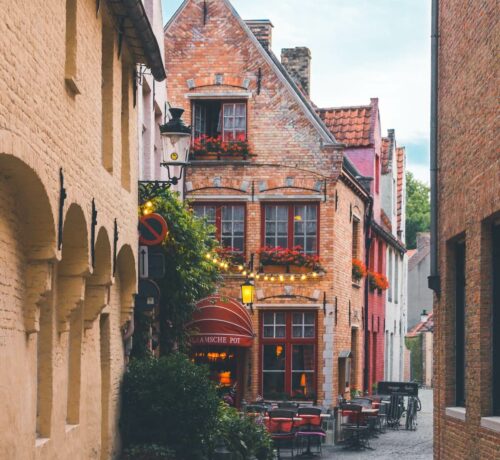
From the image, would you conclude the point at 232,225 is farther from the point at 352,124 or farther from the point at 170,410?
the point at 170,410

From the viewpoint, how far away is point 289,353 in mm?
27391

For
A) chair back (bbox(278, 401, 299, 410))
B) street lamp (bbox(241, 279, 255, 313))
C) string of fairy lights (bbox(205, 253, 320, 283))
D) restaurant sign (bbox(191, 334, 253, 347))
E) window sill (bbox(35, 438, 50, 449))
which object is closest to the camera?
window sill (bbox(35, 438, 50, 449))

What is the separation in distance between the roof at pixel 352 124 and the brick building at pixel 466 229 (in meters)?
15.8

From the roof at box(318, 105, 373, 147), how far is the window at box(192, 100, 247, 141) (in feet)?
18.6

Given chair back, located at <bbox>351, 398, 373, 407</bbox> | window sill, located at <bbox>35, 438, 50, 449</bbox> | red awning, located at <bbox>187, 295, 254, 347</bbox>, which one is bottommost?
chair back, located at <bbox>351, 398, 373, 407</bbox>

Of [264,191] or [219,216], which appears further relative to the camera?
[219,216]

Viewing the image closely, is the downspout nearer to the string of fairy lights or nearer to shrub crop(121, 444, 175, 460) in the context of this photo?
the string of fairy lights

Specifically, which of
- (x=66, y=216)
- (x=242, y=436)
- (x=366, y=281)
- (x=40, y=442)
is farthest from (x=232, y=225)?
(x=40, y=442)

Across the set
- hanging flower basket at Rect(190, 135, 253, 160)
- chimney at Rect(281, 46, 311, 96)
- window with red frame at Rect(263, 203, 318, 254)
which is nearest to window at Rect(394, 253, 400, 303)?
chimney at Rect(281, 46, 311, 96)

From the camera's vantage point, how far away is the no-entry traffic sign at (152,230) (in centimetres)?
1707

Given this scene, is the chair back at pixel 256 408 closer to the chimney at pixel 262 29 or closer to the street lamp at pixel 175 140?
the street lamp at pixel 175 140

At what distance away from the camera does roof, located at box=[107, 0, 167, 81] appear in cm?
1349

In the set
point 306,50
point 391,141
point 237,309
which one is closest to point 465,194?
point 237,309

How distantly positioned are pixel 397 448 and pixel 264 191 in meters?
6.47
